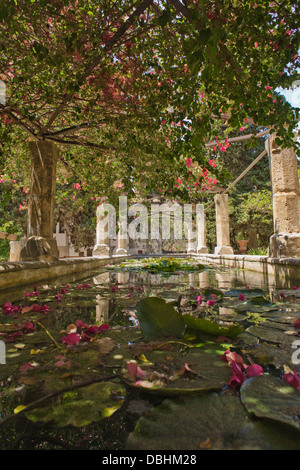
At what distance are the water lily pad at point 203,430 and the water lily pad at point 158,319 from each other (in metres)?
0.52

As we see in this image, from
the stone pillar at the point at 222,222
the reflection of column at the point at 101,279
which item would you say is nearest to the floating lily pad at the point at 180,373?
the reflection of column at the point at 101,279

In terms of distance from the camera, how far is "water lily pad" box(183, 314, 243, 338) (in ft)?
4.07

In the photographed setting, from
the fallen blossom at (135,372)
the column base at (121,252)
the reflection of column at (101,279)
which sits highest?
the column base at (121,252)

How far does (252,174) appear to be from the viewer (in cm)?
1869

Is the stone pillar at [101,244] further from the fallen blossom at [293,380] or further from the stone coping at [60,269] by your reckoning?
the fallen blossom at [293,380]

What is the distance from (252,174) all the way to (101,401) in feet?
64.9

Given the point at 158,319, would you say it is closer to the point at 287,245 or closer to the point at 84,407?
the point at 84,407

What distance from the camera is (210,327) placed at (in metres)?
1.27

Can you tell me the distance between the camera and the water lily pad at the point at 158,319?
1282mm

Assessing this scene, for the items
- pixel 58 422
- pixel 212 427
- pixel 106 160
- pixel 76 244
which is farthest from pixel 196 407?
pixel 76 244

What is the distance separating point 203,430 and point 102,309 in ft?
4.81

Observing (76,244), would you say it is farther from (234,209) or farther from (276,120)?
(276,120)

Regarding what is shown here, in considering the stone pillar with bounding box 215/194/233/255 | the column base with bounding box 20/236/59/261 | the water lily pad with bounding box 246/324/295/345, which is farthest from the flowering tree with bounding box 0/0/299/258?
the stone pillar with bounding box 215/194/233/255

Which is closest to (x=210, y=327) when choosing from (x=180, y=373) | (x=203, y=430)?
(x=180, y=373)
